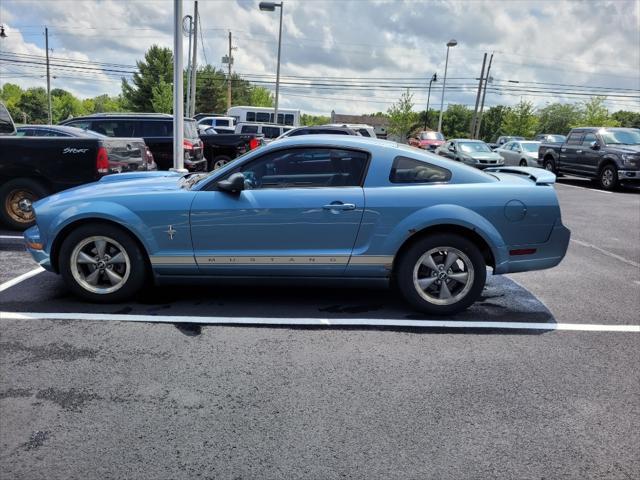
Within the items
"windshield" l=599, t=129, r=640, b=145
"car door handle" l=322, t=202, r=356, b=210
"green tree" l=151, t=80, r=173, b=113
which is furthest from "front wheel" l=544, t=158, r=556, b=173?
"green tree" l=151, t=80, r=173, b=113

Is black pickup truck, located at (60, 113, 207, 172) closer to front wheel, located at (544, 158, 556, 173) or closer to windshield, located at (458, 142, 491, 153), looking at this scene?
windshield, located at (458, 142, 491, 153)

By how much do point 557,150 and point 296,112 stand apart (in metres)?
21.0

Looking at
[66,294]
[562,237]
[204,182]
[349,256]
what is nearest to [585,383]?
[562,237]

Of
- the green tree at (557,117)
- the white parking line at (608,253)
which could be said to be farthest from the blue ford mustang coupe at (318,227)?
the green tree at (557,117)

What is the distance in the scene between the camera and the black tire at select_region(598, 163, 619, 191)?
50.4 feet

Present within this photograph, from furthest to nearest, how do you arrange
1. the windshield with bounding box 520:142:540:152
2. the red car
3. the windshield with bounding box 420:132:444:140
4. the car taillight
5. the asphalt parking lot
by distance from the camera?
1. the windshield with bounding box 420:132:444:140
2. the red car
3. the windshield with bounding box 520:142:540:152
4. the car taillight
5. the asphalt parking lot

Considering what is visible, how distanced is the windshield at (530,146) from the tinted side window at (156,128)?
1644 cm

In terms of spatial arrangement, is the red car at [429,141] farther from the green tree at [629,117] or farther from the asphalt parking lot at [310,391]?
the green tree at [629,117]

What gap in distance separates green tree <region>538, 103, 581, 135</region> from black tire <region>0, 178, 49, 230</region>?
9119 cm

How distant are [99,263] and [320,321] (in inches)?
79.2

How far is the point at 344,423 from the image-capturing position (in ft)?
8.78

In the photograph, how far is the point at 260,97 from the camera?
286ft

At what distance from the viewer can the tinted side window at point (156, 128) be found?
1217 centimetres

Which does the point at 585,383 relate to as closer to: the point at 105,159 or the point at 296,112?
the point at 105,159
